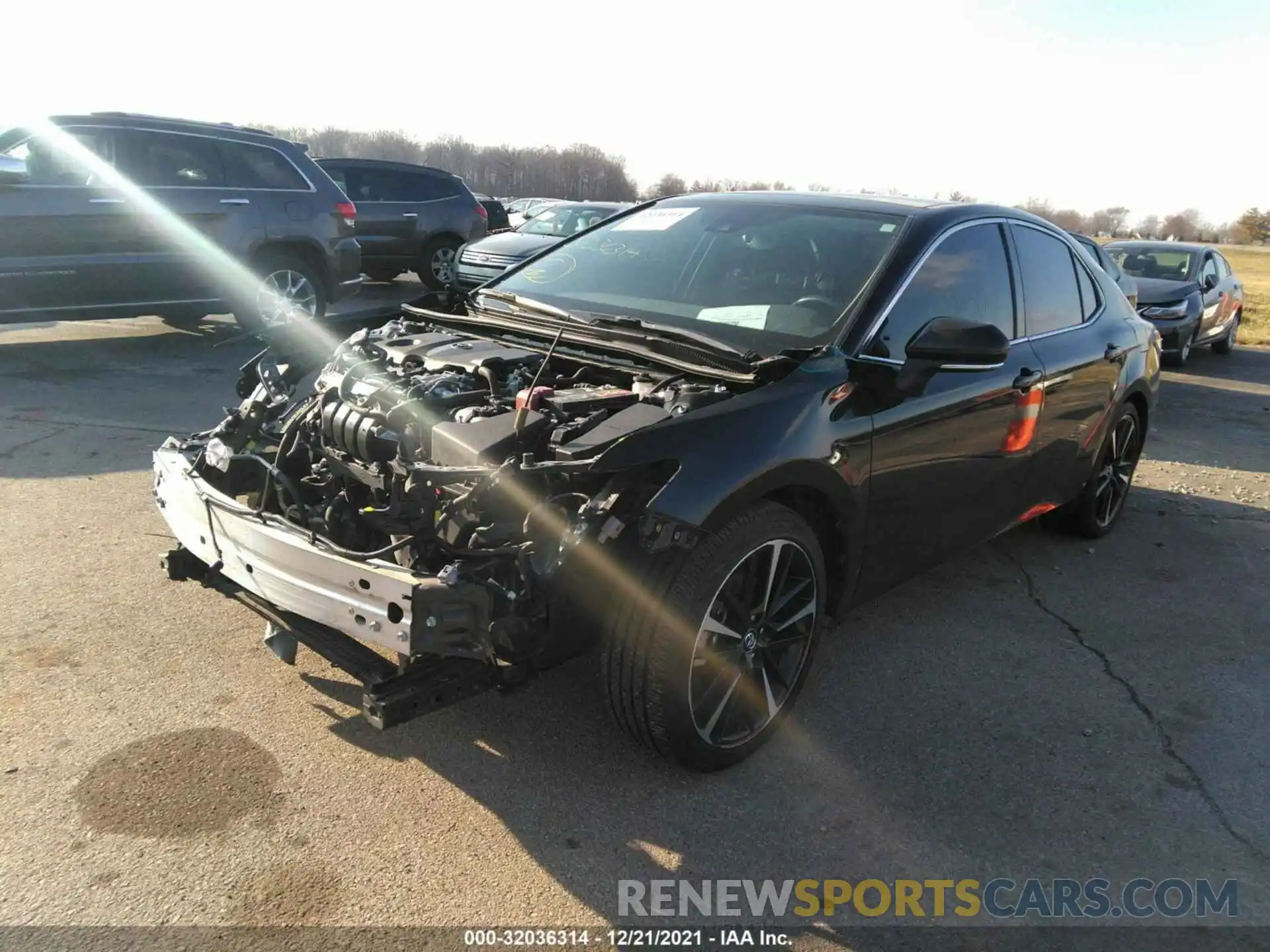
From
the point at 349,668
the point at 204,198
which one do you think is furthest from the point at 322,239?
the point at 349,668

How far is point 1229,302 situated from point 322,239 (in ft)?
44.4

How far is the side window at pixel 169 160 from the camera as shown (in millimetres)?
8391

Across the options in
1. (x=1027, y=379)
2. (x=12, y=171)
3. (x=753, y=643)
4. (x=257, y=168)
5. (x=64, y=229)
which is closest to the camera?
(x=753, y=643)

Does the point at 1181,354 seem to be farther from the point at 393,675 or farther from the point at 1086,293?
the point at 393,675

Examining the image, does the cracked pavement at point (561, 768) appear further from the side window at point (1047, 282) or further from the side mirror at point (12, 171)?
the side mirror at point (12, 171)

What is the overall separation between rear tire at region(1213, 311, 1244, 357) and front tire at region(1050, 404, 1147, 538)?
1122 centimetres

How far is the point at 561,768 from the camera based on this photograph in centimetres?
299

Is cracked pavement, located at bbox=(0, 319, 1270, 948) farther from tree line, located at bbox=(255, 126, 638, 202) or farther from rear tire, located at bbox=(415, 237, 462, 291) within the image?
tree line, located at bbox=(255, 126, 638, 202)

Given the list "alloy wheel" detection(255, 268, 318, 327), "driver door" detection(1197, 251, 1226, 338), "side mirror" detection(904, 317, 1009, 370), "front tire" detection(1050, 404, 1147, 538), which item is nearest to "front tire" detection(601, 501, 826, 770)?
"side mirror" detection(904, 317, 1009, 370)

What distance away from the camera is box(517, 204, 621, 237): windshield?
13773 mm

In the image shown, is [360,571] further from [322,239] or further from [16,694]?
[322,239]

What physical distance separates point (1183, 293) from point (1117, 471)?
30.7 feet

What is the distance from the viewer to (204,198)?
344 inches

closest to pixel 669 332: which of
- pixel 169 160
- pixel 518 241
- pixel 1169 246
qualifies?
pixel 169 160
